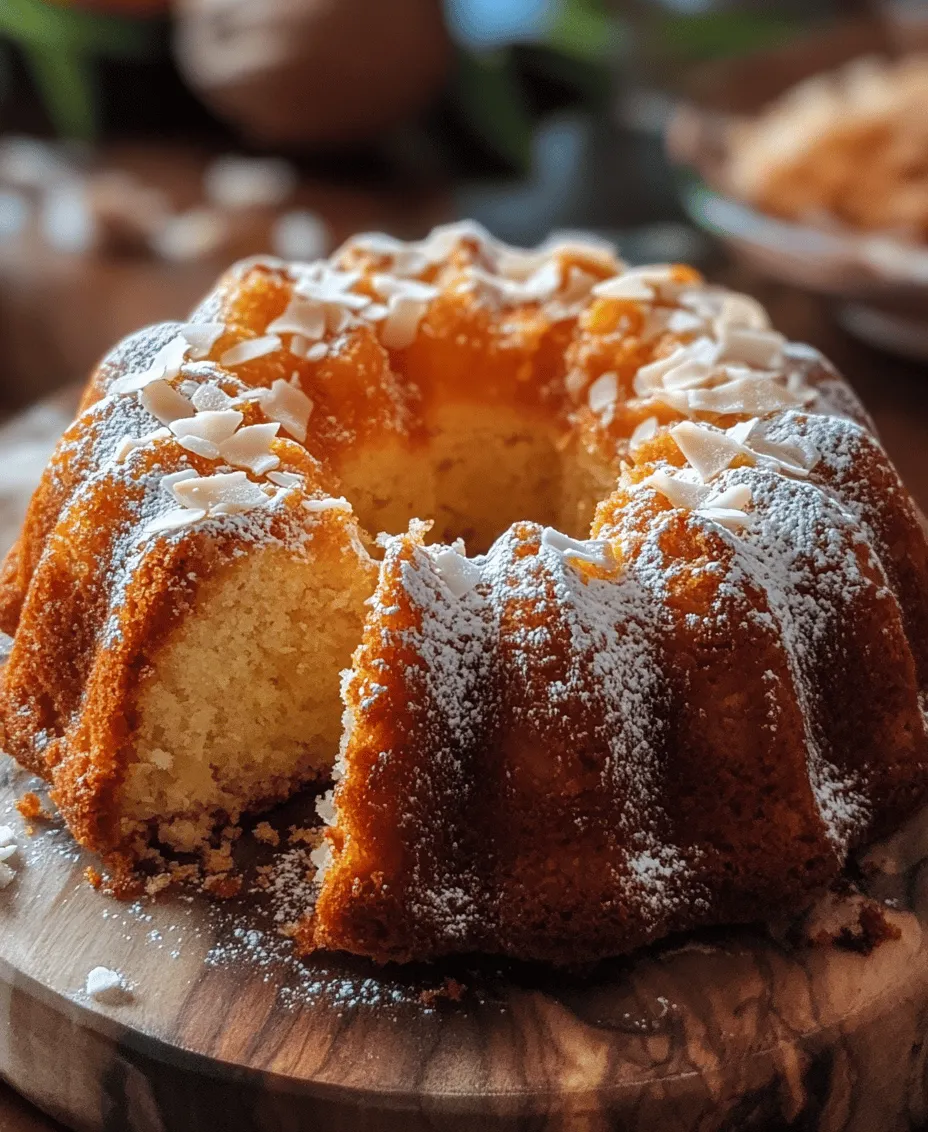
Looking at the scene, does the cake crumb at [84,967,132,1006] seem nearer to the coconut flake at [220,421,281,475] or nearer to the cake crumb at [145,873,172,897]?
the cake crumb at [145,873,172,897]

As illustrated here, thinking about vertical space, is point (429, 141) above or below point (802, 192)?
below

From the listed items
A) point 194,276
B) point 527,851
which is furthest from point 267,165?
point 527,851

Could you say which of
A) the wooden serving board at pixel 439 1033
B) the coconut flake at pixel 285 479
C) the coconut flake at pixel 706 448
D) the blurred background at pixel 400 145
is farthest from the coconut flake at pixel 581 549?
the blurred background at pixel 400 145

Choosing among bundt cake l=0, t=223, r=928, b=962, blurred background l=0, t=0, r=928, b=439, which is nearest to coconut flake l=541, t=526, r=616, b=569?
bundt cake l=0, t=223, r=928, b=962

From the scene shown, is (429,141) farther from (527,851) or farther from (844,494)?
(527,851)

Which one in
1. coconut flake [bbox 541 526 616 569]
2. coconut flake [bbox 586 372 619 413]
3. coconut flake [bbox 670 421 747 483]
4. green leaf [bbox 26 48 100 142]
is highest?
coconut flake [bbox 670 421 747 483]

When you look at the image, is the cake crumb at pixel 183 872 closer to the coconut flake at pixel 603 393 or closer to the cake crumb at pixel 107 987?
the cake crumb at pixel 107 987

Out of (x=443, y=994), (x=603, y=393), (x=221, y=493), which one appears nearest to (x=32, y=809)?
(x=221, y=493)
